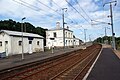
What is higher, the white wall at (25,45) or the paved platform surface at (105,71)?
the white wall at (25,45)

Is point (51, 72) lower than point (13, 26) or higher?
lower

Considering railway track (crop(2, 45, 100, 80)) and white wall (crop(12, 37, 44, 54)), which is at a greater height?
white wall (crop(12, 37, 44, 54))

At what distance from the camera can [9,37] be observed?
40.9 metres

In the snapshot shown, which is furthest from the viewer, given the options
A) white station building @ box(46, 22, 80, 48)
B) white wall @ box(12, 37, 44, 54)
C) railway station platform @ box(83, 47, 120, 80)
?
white station building @ box(46, 22, 80, 48)

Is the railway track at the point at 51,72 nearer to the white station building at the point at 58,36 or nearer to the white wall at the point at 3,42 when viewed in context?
the white wall at the point at 3,42

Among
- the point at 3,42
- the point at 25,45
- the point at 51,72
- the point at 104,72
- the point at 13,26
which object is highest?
the point at 13,26

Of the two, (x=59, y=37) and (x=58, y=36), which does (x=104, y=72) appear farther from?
(x=58, y=36)

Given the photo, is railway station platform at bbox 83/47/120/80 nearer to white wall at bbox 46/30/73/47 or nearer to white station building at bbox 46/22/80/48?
white wall at bbox 46/30/73/47

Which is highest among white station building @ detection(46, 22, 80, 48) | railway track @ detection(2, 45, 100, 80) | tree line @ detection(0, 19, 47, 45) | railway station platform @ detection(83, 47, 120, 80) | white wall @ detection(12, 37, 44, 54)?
tree line @ detection(0, 19, 47, 45)

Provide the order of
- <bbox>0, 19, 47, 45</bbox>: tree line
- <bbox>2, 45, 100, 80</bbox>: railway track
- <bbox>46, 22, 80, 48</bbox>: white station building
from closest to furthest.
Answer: <bbox>2, 45, 100, 80</bbox>: railway track < <bbox>0, 19, 47, 45</bbox>: tree line < <bbox>46, 22, 80, 48</bbox>: white station building

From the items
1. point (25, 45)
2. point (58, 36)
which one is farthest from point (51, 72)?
point (58, 36)

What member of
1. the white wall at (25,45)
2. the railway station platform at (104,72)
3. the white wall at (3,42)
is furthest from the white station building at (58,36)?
the railway station platform at (104,72)

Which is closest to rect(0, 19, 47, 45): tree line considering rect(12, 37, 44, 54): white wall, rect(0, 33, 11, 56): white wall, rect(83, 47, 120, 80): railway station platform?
rect(12, 37, 44, 54): white wall

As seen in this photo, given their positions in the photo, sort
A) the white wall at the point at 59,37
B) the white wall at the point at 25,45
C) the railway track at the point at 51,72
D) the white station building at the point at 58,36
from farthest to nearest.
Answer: the white station building at the point at 58,36 < the white wall at the point at 59,37 < the white wall at the point at 25,45 < the railway track at the point at 51,72
